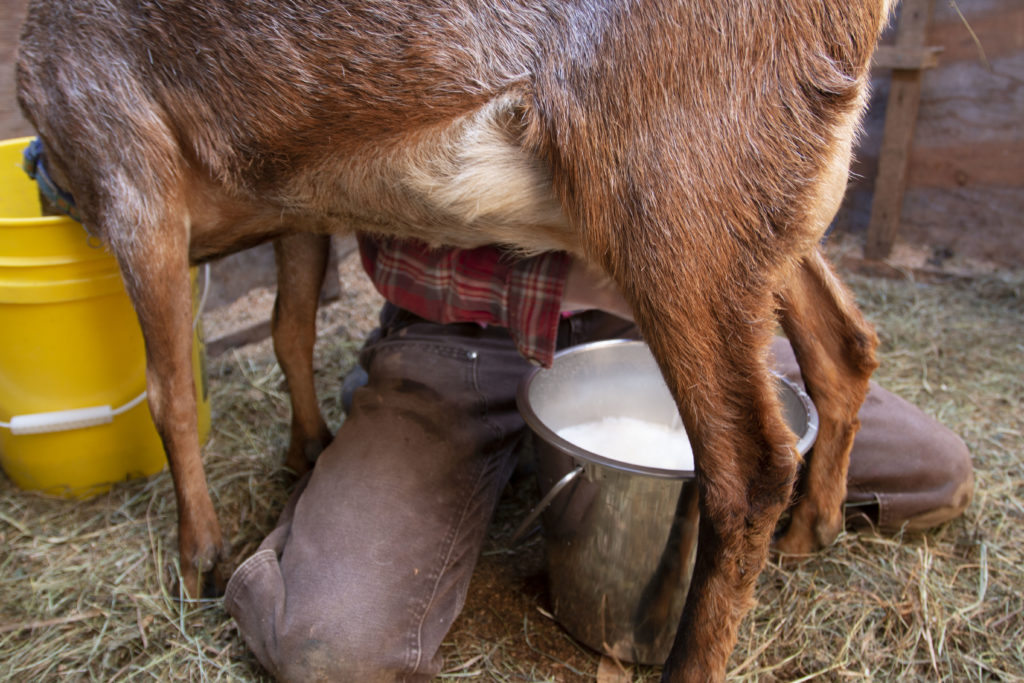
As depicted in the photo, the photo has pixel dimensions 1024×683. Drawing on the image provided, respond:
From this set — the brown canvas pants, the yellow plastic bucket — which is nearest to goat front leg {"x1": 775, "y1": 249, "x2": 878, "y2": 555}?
the brown canvas pants

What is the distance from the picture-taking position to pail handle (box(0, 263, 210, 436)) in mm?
2170

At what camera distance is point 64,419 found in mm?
2203

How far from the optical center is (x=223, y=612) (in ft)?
6.66

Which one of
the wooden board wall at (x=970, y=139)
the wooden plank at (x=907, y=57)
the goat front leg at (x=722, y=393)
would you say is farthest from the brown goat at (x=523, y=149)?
the wooden board wall at (x=970, y=139)

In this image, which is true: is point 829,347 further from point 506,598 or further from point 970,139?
point 970,139

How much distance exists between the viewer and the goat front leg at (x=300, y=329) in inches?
93.0

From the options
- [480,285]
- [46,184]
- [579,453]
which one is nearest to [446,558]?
[579,453]

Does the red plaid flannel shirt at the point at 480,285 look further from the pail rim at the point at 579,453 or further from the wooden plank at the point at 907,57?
the wooden plank at the point at 907,57

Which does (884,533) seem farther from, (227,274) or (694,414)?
(227,274)

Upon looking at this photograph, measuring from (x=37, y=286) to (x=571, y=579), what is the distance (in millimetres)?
1602

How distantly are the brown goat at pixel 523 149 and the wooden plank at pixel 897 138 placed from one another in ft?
9.22

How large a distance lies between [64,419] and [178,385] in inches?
22.7

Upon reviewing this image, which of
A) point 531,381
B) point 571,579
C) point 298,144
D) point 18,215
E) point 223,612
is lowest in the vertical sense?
point 223,612

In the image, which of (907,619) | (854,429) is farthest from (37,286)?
(907,619)
